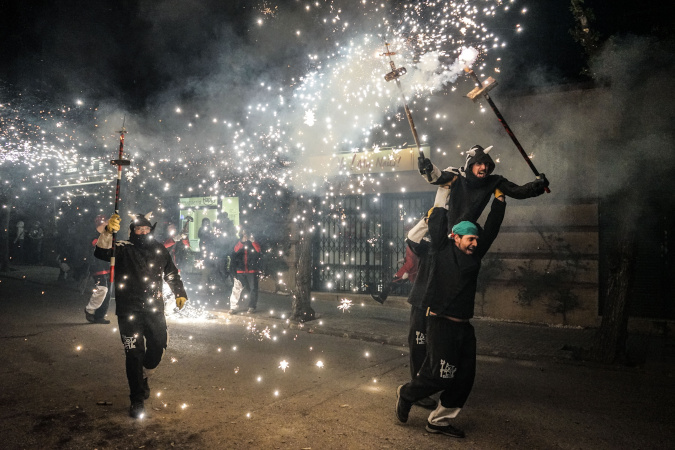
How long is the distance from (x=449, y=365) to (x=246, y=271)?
280 inches

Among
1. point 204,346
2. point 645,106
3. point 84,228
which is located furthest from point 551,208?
A: point 84,228

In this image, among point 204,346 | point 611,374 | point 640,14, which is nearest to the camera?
point 611,374

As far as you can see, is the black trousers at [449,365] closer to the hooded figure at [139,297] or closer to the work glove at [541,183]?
the work glove at [541,183]

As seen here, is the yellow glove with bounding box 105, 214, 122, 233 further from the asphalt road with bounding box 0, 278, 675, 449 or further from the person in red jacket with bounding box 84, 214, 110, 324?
the person in red jacket with bounding box 84, 214, 110, 324

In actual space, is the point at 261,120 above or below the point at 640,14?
below

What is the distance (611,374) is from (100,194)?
58.7ft

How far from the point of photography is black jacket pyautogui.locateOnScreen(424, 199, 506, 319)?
152 inches

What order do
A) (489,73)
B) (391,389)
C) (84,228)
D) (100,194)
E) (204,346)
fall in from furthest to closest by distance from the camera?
(100,194) < (84,228) < (489,73) < (204,346) < (391,389)

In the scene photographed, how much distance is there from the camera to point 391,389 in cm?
513

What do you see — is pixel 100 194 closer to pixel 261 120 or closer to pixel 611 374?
Answer: pixel 261 120

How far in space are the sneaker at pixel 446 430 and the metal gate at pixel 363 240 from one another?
24.2 ft

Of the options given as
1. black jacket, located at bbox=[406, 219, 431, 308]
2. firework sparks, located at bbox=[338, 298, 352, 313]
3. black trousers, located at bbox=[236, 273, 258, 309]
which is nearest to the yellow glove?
black jacket, located at bbox=[406, 219, 431, 308]

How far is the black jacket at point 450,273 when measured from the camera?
387 centimetres

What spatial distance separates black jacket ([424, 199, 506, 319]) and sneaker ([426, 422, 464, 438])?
0.94 metres
